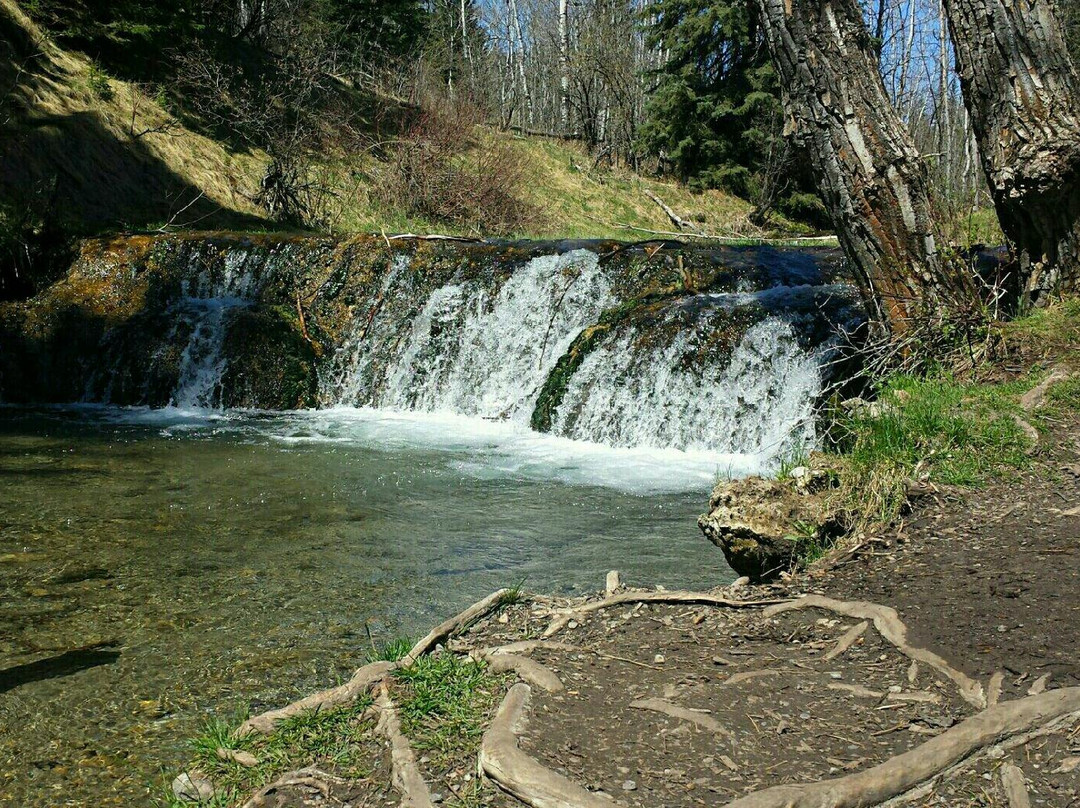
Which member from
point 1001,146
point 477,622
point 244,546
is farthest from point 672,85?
point 477,622

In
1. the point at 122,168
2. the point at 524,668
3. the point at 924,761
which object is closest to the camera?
the point at 924,761

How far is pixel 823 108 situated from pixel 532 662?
3.99 meters

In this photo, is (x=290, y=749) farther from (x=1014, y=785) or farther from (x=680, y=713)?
(x=1014, y=785)

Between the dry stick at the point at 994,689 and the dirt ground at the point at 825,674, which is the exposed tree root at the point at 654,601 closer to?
the dirt ground at the point at 825,674

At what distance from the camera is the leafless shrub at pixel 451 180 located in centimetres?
2291

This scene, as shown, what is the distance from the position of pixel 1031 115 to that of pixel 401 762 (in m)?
5.39

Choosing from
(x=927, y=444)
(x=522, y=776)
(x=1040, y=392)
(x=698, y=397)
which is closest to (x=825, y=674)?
(x=522, y=776)

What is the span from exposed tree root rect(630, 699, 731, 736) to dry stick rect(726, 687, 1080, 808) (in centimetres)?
37

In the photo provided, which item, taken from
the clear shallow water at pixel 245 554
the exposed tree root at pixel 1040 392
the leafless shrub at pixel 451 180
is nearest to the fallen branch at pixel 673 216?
the leafless shrub at pixel 451 180

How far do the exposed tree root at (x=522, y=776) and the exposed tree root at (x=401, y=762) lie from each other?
18 centimetres

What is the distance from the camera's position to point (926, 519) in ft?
13.8

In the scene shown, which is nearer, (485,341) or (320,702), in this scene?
(320,702)

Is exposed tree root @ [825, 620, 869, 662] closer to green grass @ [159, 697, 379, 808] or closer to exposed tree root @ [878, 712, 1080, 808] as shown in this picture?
exposed tree root @ [878, 712, 1080, 808]

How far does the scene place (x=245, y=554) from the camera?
19.1 ft
